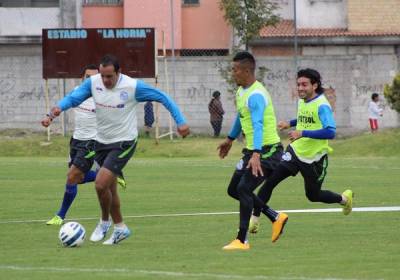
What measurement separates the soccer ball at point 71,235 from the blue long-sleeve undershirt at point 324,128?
2.63 meters

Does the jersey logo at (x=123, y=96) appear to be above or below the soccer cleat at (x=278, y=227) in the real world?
above

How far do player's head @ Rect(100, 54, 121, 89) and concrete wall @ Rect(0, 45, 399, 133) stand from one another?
89.9ft

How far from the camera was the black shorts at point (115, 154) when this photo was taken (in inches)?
513

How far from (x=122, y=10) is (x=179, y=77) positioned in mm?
6111

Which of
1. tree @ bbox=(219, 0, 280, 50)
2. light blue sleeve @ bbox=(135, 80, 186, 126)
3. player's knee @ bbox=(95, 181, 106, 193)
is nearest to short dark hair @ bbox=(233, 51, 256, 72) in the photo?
light blue sleeve @ bbox=(135, 80, 186, 126)

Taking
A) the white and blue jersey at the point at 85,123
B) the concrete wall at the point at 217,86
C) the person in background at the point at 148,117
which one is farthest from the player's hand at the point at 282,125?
the concrete wall at the point at 217,86

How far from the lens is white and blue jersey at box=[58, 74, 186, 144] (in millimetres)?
13172

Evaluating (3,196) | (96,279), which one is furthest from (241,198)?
(3,196)

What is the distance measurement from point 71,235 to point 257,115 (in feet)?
7.50

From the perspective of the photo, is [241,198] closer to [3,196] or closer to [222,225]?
[222,225]

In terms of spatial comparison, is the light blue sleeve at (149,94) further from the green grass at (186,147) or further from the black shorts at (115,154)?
A: the green grass at (186,147)

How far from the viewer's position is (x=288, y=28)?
45.4 meters

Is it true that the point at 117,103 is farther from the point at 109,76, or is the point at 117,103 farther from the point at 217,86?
the point at 217,86

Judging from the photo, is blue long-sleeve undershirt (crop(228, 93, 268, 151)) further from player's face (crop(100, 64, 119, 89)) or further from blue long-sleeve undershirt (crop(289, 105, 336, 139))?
player's face (crop(100, 64, 119, 89))
